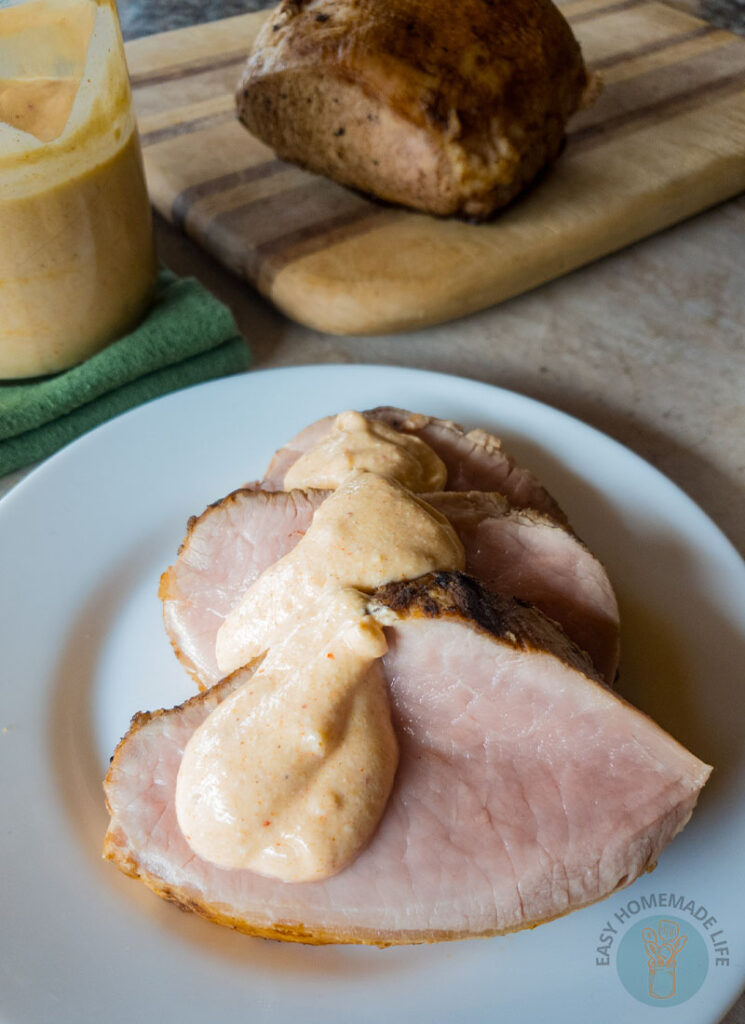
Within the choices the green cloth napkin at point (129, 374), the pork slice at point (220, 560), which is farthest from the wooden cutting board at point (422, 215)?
the pork slice at point (220, 560)

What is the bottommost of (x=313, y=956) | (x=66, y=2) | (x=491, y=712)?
(x=313, y=956)

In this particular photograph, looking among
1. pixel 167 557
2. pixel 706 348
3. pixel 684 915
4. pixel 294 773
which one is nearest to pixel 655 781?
pixel 684 915

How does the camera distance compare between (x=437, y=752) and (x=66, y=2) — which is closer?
(x=437, y=752)

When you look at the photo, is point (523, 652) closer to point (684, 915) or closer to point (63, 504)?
point (684, 915)

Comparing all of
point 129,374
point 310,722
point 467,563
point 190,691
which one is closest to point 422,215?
point 129,374

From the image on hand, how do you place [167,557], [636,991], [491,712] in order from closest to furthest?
1. [636,991]
2. [491,712]
3. [167,557]

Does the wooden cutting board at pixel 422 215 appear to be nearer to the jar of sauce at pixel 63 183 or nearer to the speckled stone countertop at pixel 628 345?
the speckled stone countertop at pixel 628 345
